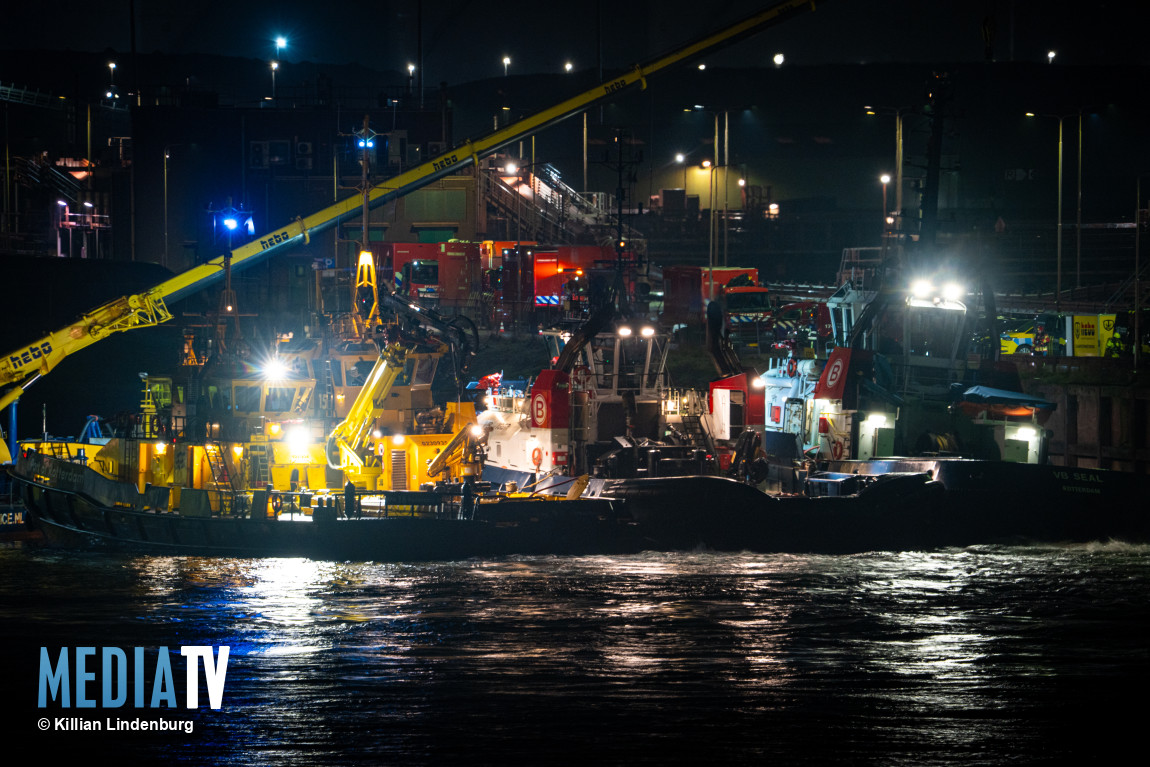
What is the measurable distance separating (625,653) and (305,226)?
24465 mm

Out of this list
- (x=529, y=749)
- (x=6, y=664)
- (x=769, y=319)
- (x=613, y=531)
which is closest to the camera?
(x=529, y=749)

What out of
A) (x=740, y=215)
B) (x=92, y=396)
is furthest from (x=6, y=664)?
(x=740, y=215)

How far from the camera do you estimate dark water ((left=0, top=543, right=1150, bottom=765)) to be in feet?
57.3

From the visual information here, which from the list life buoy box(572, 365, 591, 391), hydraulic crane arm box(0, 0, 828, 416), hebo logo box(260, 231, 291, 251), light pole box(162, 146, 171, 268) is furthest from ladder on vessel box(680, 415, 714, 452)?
light pole box(162, 146, 171, 268)

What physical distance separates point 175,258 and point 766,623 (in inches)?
1900

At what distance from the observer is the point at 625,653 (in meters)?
21.2

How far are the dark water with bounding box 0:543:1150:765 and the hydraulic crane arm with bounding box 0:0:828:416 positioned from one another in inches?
266

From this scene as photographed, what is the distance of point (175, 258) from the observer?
63.7 metres

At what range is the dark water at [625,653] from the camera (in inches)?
688

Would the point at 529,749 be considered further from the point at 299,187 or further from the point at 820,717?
the point at 299,187

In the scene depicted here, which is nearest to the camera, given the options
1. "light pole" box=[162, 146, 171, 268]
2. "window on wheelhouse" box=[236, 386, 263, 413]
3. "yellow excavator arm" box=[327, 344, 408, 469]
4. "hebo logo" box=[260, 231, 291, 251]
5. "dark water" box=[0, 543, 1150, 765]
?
"dark water" box=[0, 543, 1150, 765]

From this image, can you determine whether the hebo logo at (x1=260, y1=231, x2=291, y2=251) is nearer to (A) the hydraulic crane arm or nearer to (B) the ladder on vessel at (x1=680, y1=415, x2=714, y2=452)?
(A) the hydraulic crane arm

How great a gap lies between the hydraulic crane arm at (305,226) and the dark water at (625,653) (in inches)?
266

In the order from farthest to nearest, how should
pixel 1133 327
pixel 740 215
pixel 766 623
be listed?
pixel 740 215
pixel 1133 327
pixel 766 623
